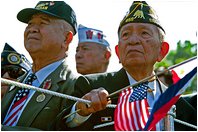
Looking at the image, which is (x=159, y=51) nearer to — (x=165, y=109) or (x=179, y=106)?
(x=179, y=106)

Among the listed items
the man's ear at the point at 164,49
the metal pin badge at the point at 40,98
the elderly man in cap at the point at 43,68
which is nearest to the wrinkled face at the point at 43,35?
the elderly man in cap at the point at 43,68

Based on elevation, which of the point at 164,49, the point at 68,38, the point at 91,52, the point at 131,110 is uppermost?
the point at 68,38

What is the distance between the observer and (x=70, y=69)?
16.8 feet

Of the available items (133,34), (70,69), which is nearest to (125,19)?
(133,34)

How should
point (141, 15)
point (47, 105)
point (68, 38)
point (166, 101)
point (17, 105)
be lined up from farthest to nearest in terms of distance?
point (68, 38) → point (141, 15) → point (17, 105) → point (47, 105) → point (166, 101)

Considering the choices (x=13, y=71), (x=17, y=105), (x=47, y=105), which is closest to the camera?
(x=47, y=105)

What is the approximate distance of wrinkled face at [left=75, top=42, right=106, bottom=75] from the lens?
21.3 feet

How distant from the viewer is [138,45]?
490 centimetres

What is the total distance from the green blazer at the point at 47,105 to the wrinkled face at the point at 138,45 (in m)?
0.41

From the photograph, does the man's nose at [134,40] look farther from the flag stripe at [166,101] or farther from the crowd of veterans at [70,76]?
the flag stripe at [166,101]

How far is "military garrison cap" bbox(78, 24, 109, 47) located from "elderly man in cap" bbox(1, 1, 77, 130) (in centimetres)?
151

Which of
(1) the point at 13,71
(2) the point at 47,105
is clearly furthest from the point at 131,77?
(1) the point at 13,71

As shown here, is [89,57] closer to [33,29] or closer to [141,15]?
[33,29]

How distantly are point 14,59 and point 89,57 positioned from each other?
1.14 meters
